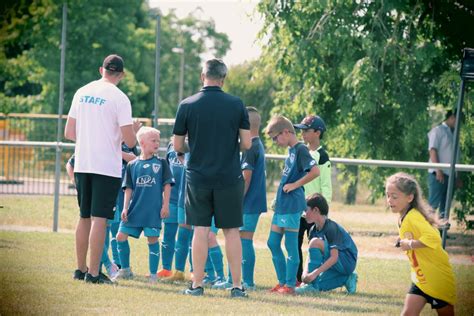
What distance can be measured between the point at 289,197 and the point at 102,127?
1.85 m

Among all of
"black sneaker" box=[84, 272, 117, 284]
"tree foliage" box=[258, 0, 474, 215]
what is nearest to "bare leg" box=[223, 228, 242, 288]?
"black sneaker" box=[84, 272, 117, 284]

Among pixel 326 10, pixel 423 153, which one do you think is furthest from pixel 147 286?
pixel 423 153

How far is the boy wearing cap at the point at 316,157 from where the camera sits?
10867 mm

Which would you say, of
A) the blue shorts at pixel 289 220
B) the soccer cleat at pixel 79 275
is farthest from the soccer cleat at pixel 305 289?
the soccer cleat at pixel 79 275

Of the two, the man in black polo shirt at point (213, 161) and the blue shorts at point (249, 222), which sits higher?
the man in black polo shirt at point (213, 161)

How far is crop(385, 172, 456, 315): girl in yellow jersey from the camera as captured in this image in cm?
758

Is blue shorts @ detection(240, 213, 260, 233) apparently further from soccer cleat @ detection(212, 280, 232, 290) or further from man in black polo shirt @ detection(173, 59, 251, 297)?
man in black polo shirt @ detection(173, 59, 251, 297)

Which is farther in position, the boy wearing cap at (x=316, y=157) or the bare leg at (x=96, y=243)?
the boy wearing cap at (x=316, y=157)

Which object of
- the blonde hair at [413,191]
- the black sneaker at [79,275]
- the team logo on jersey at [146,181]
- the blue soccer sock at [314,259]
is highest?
the blonde hair at [413,191]

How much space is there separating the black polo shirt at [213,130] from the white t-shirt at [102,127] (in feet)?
2.65

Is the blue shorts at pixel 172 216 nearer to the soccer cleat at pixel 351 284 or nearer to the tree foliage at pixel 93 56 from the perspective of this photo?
the soccer cleat at pixel 351 284

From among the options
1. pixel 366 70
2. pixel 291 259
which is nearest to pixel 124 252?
pixel 291 259

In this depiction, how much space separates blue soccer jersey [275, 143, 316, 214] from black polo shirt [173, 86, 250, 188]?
3.30ft

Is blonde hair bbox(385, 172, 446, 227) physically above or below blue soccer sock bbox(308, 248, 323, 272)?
above
